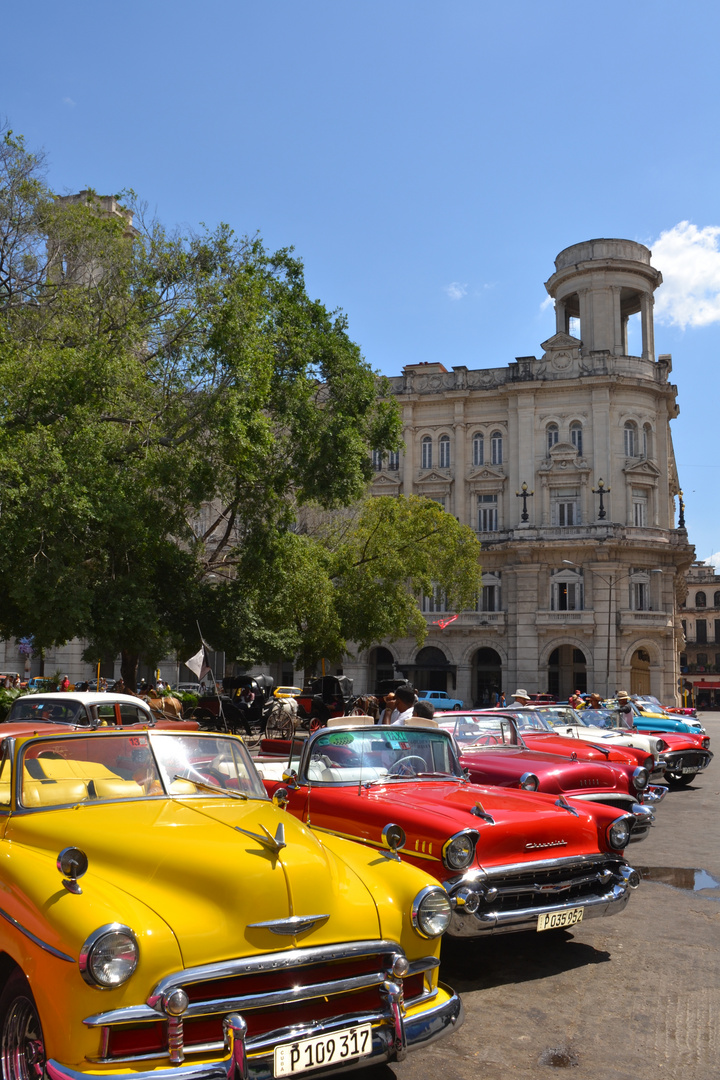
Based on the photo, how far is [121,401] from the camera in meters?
18.7

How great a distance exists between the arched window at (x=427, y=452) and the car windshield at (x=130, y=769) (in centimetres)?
4551

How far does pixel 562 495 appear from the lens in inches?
1863

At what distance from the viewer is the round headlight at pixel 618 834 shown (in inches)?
258

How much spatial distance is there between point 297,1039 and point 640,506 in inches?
1803

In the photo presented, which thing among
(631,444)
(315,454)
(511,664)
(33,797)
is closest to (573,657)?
(511,664)

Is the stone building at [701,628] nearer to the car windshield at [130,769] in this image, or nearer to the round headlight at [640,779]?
the round headlight at [640,779]

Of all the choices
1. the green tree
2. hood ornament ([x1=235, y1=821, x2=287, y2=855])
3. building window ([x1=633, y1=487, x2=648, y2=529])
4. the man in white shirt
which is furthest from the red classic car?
building window ([x1=633, y1=487, x2=648, y2=529])

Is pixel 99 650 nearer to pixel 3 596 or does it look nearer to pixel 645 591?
pixel 3 596

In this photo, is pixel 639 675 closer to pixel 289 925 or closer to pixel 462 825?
pixel 462 825

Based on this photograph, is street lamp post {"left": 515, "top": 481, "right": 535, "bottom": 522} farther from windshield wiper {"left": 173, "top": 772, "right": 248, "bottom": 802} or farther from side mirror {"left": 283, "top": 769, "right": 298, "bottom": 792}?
windshield wiper {"left": 173, "top": 772, "right": 248, "bottom": 802}

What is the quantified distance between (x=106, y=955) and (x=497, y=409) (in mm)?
47511

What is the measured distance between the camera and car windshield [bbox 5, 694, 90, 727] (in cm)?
1190

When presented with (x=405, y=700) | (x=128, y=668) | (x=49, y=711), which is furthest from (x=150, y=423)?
(x=405, y=700)

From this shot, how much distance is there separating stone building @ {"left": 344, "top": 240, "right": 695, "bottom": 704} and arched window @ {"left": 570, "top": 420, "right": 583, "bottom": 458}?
0.20ft
